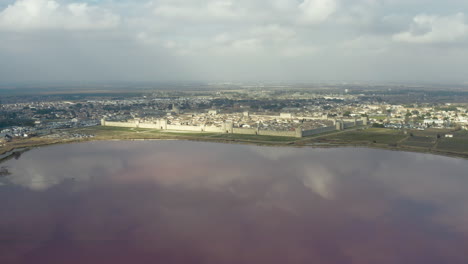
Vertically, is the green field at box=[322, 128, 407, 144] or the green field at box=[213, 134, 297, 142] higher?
the green field at box=[322, 128, 407, 144]

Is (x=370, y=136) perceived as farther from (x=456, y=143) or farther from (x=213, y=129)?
(x=213, y=129)

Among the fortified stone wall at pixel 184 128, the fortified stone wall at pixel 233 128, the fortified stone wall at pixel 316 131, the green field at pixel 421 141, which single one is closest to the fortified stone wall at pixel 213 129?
the fortified stone wall at pixel 233 128

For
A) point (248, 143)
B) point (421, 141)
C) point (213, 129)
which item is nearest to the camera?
point (421, 141)

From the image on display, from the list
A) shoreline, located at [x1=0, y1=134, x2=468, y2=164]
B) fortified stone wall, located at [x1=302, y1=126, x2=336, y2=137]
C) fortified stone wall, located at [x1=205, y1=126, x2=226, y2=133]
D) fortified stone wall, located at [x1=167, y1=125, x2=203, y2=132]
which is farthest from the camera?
fortified stone wall, located at [x1=167, y1=125, x2=203, y2=132]

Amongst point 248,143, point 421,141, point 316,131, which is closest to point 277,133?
point 316,131

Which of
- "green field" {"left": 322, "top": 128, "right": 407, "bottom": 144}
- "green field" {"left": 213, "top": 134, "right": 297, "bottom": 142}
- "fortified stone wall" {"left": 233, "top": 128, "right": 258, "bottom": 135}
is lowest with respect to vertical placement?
"green field" {"left": 213, "top": 134, "right": 297, "bottom": 142}

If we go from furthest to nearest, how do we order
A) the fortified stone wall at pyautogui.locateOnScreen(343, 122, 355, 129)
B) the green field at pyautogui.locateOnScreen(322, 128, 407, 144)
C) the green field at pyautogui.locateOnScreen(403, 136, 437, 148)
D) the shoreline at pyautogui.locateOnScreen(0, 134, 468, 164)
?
the fortified stone wall at pyautogui.locateOnScreen(343, 122, 355, 129) → the green field at pyautogui.locateOnScreen(322, 128, 407, 144) → the green field at pyautogui.locateOnScreen(403, 136, 437, 148) → the shoreline at pyautogui.locateOnScreen(0, 134, 468, 164)

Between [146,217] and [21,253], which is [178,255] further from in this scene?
[21,253]

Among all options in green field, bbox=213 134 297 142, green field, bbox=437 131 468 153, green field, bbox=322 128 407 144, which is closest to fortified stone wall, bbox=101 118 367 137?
green field, bbox=213 134 297 142

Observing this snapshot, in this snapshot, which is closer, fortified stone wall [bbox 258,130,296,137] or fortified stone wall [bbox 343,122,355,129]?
fortified stone wall [bbox 258,130,296,137]

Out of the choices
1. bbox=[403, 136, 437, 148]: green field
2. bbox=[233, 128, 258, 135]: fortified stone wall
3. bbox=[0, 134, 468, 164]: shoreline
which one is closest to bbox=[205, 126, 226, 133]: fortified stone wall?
bbox=[233, 128, 258, 135]: fortified stone wall

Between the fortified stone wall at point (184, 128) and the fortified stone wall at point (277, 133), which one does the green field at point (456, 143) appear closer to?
the fortified stone wall at point (277, 133)

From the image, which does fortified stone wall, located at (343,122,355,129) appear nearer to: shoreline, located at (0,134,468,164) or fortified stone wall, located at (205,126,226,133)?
shoreline, located at (0,134,468,164)
